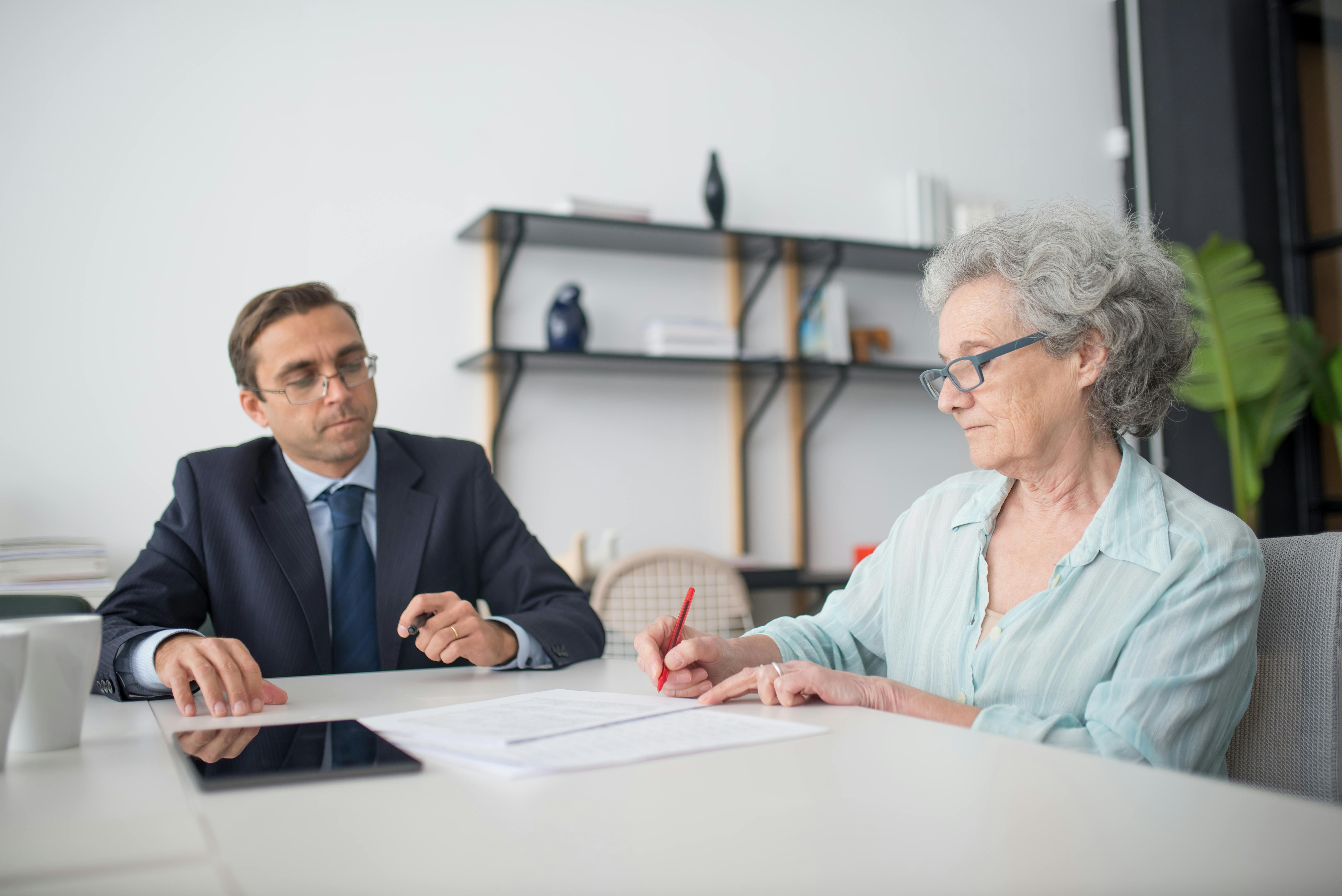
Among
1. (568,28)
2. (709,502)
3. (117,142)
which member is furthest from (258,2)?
(709,502)

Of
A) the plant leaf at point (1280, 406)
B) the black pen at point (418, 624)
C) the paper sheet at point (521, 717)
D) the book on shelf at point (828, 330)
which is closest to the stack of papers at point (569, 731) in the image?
the paper sheet at point (521, 717)

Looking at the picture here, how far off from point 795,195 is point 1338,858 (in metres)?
3.32

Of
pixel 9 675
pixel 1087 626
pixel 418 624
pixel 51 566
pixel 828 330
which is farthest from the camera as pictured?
pixel 828 330

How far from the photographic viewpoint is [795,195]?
3.64 meters

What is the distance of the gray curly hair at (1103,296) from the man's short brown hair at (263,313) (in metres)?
1.14

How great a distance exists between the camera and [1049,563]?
1.28 m

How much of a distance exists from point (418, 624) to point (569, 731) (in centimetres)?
56

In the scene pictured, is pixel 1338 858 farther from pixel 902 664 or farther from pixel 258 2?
pixel 258 2

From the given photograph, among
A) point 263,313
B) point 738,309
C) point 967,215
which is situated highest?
point 967,215

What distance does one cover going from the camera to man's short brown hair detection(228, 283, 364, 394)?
1791mm

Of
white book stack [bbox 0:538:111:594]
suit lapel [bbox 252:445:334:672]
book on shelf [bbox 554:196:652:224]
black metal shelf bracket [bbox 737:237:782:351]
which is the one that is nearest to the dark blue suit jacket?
suit lapel [bbox 252:445:334:672]

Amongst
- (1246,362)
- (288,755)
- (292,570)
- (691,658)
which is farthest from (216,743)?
(1246,362)

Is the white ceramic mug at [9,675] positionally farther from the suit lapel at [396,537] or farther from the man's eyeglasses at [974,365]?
the man's eyeglasses at [974,365]

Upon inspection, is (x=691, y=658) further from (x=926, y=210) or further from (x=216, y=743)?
(x=926, y=210)
